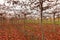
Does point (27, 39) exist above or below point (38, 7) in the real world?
below

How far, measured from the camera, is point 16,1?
13023 millimetres

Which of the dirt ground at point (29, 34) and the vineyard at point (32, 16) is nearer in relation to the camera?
the vineyard at point (32, 16)

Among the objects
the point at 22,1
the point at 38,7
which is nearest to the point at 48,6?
the point at 38,7

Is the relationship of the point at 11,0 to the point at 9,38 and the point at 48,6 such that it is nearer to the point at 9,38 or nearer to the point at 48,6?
the point at 48,6

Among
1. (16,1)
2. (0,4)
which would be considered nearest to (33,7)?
(16,1)

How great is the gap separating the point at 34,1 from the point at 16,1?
158cm

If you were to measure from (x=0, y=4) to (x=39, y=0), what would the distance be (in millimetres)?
11573

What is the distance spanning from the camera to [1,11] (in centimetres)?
2536

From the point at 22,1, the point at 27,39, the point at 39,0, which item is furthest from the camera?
the point at 27,39

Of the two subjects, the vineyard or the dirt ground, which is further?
the dirt ground

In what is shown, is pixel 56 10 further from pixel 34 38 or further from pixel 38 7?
pixel 38 7

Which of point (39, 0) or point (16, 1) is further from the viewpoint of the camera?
point (16, 1)

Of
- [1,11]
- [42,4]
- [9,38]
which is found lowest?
[9,38]

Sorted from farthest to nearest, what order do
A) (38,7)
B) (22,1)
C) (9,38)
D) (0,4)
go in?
(0,4), (9,38), (22,1), (38,7)
